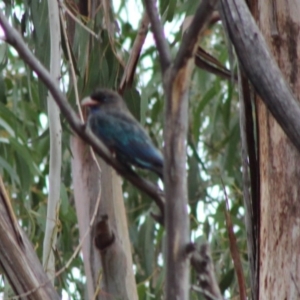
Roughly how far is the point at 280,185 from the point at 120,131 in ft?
2.80

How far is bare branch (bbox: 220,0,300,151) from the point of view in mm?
1641

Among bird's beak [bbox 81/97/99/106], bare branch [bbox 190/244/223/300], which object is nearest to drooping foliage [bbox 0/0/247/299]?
bird's beak [bbox 81/97/99/106]

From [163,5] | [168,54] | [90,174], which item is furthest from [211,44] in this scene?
[168,54]

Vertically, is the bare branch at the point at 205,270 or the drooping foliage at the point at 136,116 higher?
the drooping foliage at the point at 136,116

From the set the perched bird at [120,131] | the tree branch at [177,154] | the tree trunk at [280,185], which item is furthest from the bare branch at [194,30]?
the perched bird at [120,131]

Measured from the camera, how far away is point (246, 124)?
2057 millimetres

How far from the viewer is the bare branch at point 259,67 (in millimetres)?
1641

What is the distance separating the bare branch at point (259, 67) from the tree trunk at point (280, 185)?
29 cm

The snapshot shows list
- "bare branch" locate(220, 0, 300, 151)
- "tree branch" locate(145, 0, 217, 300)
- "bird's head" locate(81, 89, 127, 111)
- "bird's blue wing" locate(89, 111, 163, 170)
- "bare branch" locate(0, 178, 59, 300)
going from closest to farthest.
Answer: "tree branch" locate(145, 0, 217, 300), "bare branch" locate(220, 0, 300, 151), "bare branch" locate(0, 178, 59, 300), "bird's blue wing" locate(89, 111, 163, 170), "bird's head" locate(81, 89, 127, 111)

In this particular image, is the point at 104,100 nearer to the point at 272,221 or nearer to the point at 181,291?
the point at 272,221

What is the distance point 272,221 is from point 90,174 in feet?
2.01

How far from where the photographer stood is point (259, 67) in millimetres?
1646

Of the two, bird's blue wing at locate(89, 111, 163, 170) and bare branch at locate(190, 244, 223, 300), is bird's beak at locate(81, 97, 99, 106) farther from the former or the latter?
bare branch at locate(190, 244, 223, 300)

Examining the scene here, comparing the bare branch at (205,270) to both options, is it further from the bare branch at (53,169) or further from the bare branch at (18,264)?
the bare branch at (53,169)
